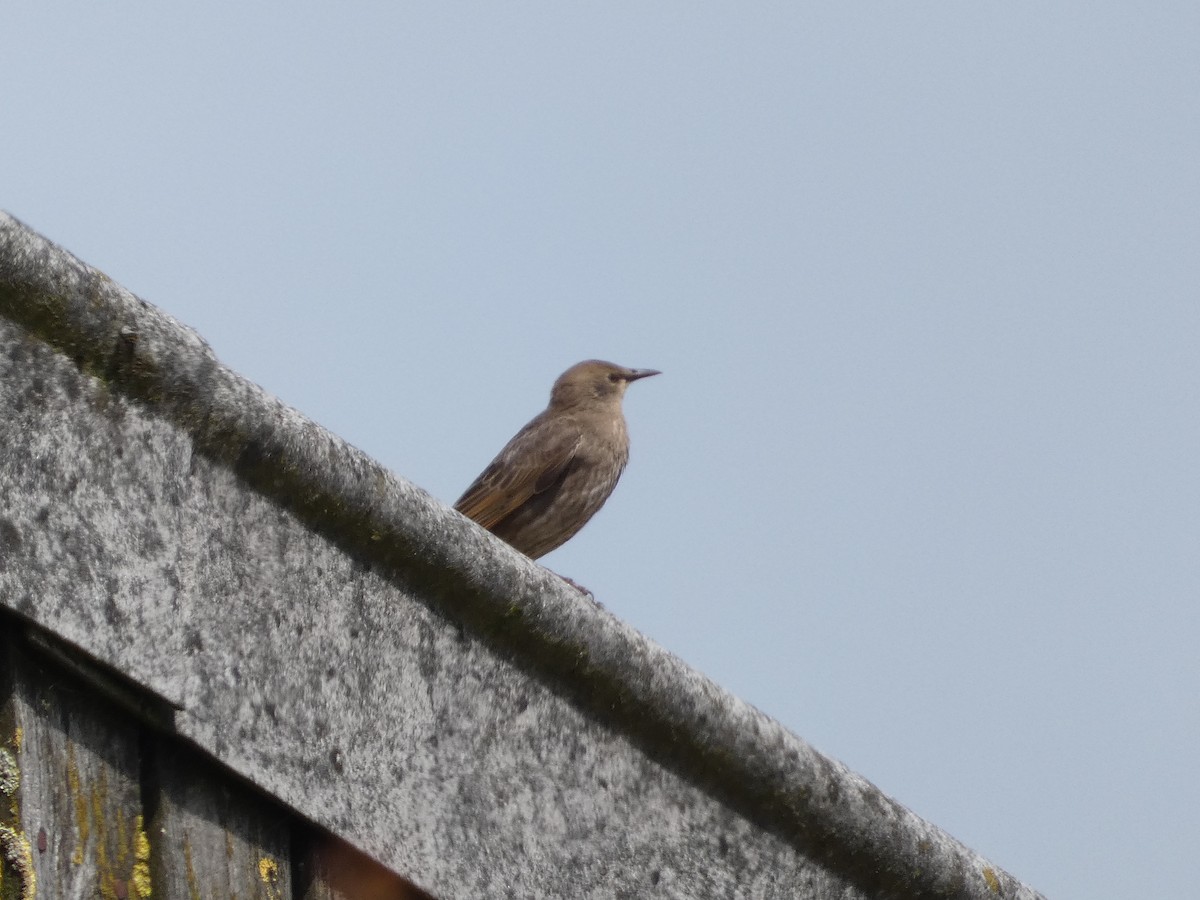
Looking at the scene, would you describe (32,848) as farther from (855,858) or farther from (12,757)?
(855,858)

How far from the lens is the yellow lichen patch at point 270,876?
2330mm

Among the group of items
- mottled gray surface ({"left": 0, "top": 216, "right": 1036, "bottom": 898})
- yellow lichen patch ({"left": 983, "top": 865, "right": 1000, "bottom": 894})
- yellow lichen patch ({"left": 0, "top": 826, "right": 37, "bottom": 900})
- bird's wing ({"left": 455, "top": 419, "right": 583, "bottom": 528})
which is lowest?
yellow lichen patch ({"left": 0, "top": 826, "right": 37, "bottom": 900})

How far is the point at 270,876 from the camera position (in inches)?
92.3

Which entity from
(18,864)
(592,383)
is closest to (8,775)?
(18,864)

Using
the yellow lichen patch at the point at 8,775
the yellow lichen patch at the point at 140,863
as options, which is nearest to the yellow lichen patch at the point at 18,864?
the yellow lichen patch at the point at 8,775

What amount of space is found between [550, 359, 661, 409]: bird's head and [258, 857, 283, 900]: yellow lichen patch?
23.1 ft

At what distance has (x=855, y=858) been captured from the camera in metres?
3.08

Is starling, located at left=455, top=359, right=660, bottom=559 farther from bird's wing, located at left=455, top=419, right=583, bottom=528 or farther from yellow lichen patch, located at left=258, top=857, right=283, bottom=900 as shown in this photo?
yellow lichen patch, located at left=258, top=857, right=283, bottom=900

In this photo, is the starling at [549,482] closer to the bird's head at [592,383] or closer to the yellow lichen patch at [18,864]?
the bird's head at [592,383]

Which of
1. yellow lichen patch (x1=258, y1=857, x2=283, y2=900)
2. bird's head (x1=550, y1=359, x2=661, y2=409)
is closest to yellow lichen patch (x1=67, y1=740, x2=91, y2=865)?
yellow lichen patch (x1=258, y1=857, x2=283, y2=900)

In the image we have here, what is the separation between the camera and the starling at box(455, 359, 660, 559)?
8.41 metres

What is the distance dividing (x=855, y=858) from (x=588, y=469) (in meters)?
5.65

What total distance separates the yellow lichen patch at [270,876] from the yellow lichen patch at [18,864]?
1.14 ft

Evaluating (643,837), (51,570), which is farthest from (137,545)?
(643,837)
